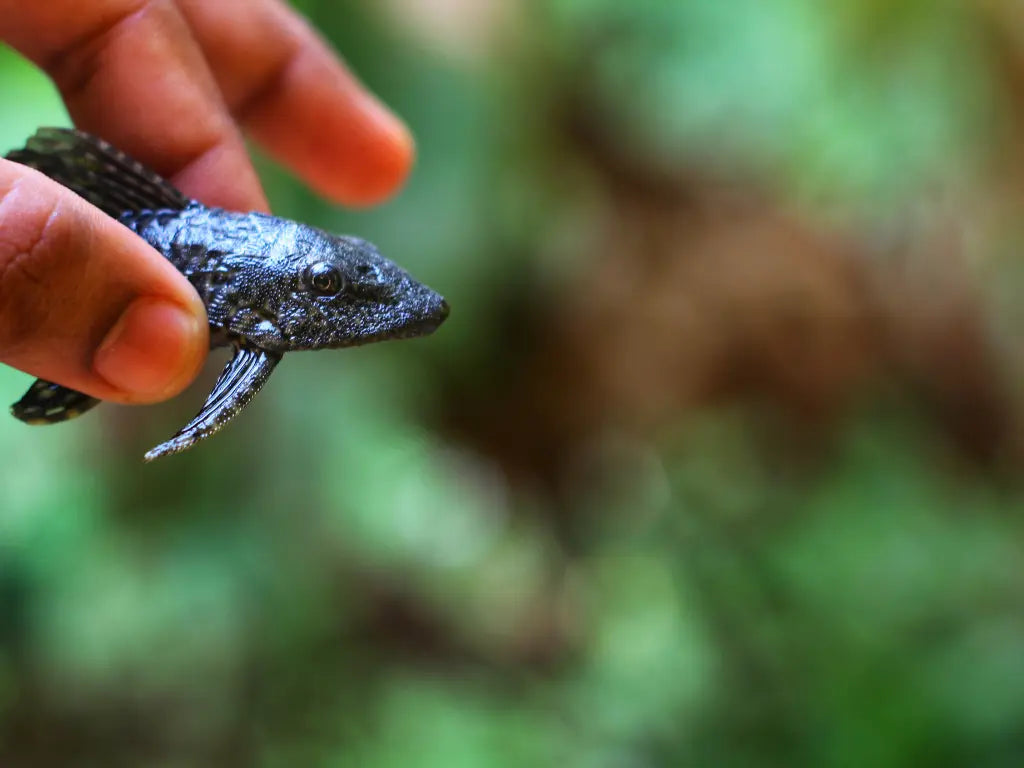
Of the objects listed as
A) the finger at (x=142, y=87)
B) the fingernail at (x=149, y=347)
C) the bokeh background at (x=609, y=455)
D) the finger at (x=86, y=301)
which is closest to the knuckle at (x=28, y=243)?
the finger at (x=86, y=301)

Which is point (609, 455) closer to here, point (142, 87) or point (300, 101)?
point (300, 101)

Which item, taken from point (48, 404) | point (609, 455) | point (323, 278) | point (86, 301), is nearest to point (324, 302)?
point (323, 278)

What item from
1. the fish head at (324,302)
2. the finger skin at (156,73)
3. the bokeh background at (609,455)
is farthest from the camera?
the bokeh background at (609,455)

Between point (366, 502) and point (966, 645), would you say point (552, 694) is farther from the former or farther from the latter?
point (966, 645)

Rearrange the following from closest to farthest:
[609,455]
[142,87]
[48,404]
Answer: [48,404] → [142,87] → [609,455]

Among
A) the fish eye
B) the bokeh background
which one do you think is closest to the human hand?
the fish eye

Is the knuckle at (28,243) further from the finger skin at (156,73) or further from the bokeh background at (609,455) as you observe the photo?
the bokeh background at (609,455)

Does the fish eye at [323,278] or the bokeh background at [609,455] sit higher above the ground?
the fish eye at [323,278]
